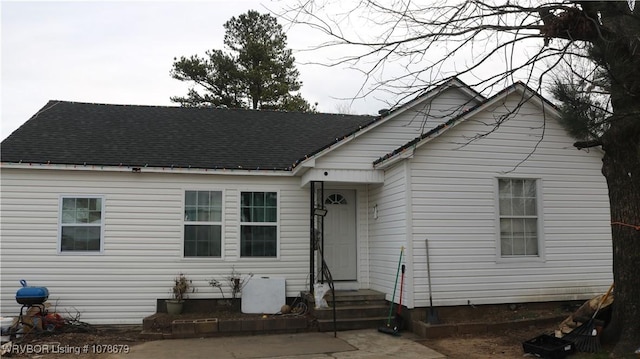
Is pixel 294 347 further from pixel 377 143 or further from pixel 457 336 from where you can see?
pixel 377 143

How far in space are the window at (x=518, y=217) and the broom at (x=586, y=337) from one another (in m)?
2.56

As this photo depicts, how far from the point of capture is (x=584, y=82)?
20.8 ft

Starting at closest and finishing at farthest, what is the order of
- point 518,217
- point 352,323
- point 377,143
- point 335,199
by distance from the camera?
point 352,323, point 518,217, point 377,143, point 335,199

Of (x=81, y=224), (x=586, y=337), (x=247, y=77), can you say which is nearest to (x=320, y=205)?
(x=81, y=224)

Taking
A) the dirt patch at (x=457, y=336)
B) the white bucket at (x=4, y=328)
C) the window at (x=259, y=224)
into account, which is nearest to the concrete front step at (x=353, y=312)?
the dirt patch at (x=457, y=336)

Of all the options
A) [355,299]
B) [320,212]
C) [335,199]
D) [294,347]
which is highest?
[335,199]

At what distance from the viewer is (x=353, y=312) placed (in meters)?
9.80

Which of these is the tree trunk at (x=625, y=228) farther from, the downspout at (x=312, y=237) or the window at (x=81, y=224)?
the window at (x=81, y=224)

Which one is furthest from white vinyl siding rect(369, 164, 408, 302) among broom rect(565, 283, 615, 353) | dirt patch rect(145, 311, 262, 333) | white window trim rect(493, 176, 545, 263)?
broom rect(565, 283, 615, 353)

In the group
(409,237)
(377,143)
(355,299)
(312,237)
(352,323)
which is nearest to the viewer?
(409,237)

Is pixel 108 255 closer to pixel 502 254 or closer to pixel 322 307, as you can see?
pixel 322 307

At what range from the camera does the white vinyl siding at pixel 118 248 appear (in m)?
10.5

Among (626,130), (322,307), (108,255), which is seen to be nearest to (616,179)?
(626,130)

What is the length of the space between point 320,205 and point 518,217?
13.4 feet
